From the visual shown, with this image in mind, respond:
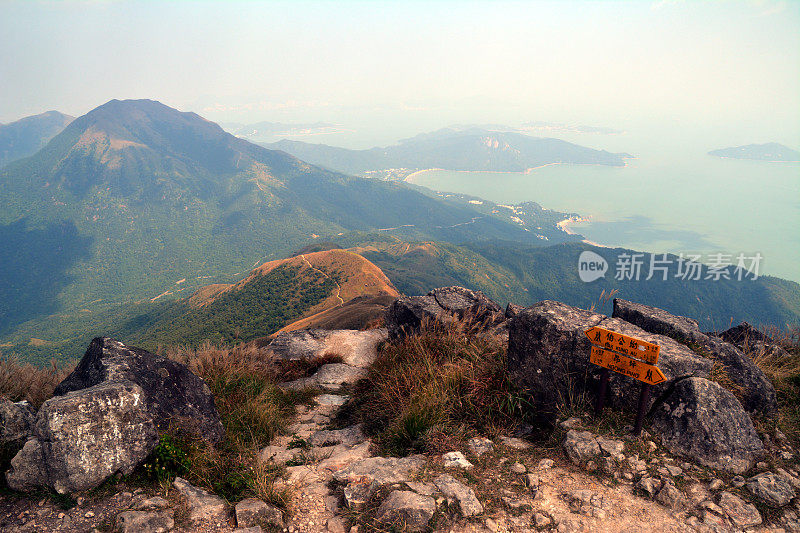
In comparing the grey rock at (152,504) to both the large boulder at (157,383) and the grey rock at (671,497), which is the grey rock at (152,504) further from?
the grey rock at (671,497)

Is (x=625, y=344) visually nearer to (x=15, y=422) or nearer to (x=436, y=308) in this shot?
(x=436, y=308)

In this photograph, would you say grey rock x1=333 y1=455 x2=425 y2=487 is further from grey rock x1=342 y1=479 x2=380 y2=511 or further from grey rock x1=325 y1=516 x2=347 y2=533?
grey rock x1=325 y1=516 x2=347 y2=533

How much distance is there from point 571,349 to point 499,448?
186 centimetres

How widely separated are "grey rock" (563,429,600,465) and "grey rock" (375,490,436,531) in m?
2.01

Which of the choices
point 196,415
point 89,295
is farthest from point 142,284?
point 196,415

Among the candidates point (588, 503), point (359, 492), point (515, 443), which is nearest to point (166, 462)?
point (359, 492)

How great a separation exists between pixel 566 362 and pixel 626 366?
2.94 ft

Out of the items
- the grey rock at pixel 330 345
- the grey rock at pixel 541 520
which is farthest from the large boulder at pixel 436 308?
the grey rock at pixel 541 520

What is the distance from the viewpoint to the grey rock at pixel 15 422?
171 inches

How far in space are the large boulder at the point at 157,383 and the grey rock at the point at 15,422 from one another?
600 millimetres

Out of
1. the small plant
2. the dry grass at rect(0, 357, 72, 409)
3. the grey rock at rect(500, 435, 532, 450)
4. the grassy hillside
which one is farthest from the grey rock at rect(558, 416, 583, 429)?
the grassy hillside

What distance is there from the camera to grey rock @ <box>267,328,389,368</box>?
502 inches

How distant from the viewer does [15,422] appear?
4484 millimetres

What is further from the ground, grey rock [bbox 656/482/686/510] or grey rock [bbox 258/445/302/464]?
grey rock [bbox 656/482/686/510]
